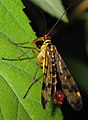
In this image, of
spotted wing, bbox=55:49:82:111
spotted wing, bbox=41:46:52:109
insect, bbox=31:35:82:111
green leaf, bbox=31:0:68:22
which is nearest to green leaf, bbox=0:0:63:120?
spotted wing, bbox=41:46:52:109

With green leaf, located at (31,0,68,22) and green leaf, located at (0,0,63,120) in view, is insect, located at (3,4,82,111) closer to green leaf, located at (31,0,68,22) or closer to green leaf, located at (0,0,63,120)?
green leaf, located at (31,0,68,22)

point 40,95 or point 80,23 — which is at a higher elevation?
point 80,23

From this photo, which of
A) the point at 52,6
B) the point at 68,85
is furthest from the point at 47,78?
the point at 52,6

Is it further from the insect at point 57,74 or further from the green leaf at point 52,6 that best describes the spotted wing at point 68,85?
the green leaf at point 52,6

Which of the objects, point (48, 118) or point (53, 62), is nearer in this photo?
point (48, 118)

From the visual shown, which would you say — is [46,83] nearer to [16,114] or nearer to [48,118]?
[48,118]

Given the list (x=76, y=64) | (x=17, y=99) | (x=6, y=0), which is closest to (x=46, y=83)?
(x=17, y=99)

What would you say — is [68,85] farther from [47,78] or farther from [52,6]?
[52,6]
